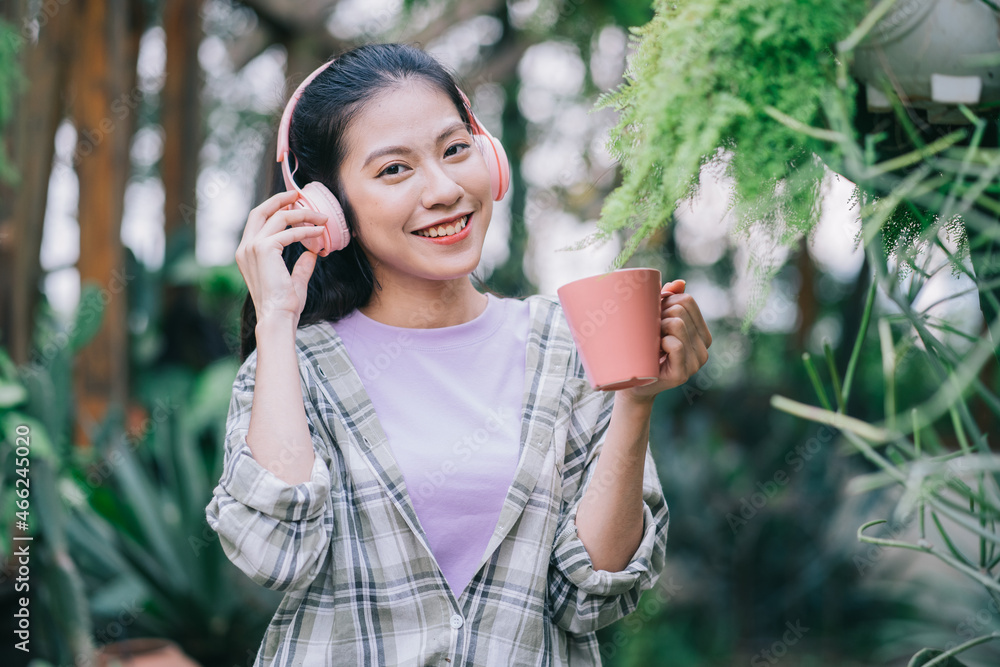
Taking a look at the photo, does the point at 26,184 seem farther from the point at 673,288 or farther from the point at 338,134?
the point at 673,288

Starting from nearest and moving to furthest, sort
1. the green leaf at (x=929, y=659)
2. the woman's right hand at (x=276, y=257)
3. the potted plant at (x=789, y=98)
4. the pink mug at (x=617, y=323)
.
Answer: the potted plant at (x=789, y=98)
the green leaf at (x=929, y=659)
the pink mug at (x=617, y=323)
the woman's right hand at (x=276, y=257)

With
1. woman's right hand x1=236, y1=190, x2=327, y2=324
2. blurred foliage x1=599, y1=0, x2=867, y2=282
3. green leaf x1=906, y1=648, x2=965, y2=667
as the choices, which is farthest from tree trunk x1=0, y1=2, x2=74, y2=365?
green leaf x1=906, y1=648, x2=965, y2=667

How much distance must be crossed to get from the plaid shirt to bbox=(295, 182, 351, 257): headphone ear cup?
170 mm

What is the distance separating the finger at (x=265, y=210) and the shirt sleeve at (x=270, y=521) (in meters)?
0.34

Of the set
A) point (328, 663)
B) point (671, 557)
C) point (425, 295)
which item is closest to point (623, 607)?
point (328, 663)

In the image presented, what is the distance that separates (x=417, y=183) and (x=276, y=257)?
246 millimetres

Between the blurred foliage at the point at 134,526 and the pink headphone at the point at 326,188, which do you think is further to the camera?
the blurred foliage at the point at 134,526

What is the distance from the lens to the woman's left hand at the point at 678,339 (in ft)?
3.42

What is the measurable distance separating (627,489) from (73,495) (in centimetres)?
233

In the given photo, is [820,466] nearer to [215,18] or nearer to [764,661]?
[764,661]

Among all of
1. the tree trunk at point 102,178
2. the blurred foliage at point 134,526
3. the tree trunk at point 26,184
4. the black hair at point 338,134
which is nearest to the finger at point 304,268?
the black hair at point 338,134

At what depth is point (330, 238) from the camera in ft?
4.23
